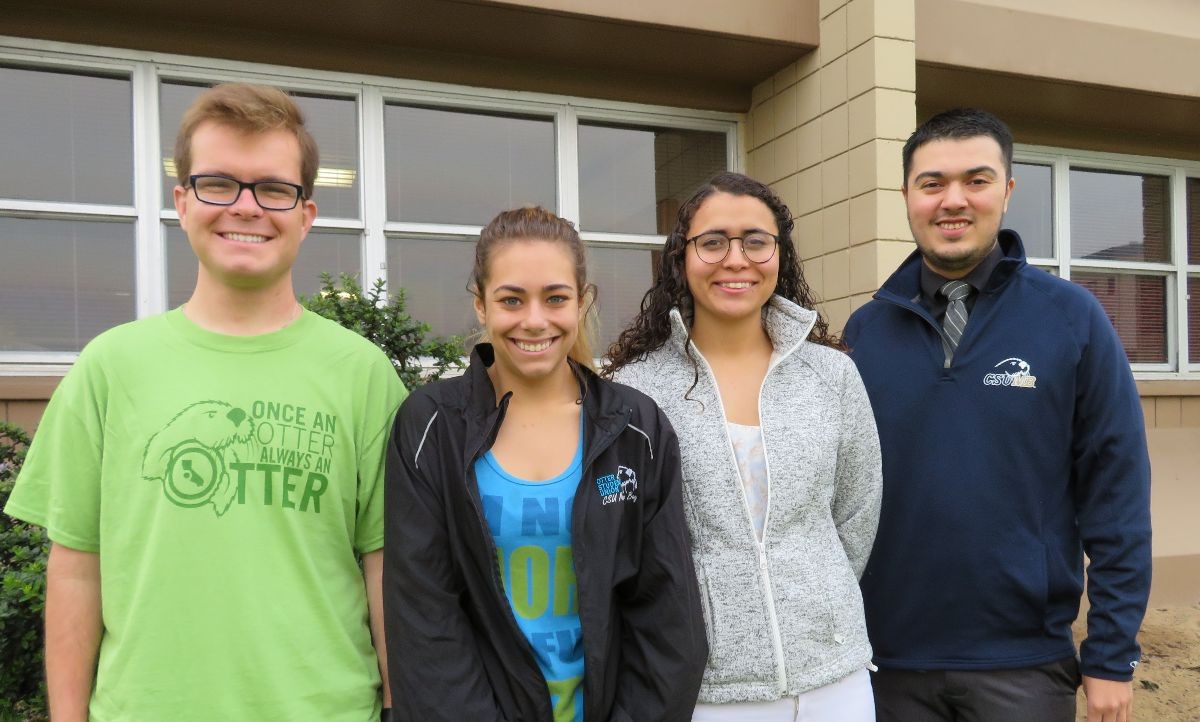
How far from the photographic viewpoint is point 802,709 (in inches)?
83.7

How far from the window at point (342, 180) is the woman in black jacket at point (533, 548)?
10.2 feet

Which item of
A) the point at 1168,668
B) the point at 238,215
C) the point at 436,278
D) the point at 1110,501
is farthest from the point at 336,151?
the point at 1168,668

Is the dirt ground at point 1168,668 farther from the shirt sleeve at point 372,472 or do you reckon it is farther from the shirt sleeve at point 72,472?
the shirt sleeve at point 72,472

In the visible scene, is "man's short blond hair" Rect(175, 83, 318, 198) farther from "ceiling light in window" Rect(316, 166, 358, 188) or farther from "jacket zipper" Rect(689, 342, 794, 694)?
"ceiling light in window" Rect(316, 166, 358, 188)

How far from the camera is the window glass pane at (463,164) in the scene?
552 centimetres

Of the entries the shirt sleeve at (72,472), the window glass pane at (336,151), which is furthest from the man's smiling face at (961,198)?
the window glass pane at (336,151)

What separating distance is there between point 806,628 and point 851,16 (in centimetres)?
429

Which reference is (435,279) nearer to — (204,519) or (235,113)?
(235,113)

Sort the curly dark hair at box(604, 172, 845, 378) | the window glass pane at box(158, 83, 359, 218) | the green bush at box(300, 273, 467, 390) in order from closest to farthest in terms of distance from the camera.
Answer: the curly dark hair at box(604, 172, 845, 378)
the green bush at box(300, 273, 467, 390)
the window glass pane at box(158, 83, 359, 218)

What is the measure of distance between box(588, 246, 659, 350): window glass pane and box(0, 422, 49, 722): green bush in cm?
383

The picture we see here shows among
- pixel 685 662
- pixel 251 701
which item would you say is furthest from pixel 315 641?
pixel 685 662

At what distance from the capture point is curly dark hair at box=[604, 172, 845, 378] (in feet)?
8.08

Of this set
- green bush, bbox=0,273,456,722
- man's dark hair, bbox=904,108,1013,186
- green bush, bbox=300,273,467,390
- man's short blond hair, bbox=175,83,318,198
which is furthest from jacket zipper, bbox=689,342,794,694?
green bush, bbox=0,273,456,722

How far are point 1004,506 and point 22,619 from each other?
289 cm
